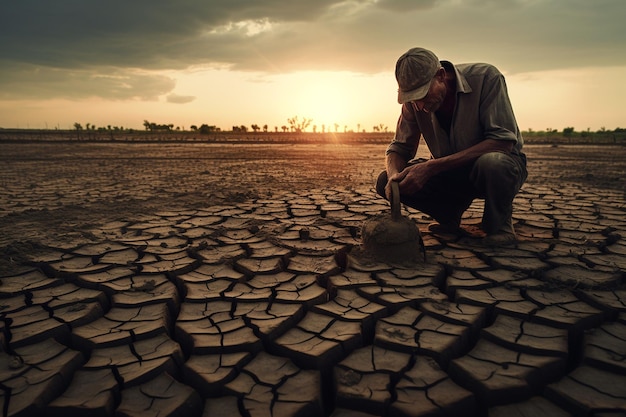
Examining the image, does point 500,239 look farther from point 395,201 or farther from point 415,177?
point 395,201

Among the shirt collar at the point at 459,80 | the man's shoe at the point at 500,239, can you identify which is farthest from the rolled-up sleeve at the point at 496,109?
the man's shoe at the point at 500,239

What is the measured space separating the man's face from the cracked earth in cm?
91

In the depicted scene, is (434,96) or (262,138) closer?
(434,96)

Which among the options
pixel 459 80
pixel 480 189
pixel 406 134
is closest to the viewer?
pixel 459 80

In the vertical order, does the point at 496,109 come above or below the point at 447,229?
above

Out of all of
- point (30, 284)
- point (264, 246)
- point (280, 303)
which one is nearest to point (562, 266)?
point (280, 303)

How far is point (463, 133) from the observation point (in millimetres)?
2375

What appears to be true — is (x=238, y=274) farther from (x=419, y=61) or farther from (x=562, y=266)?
(x=562, y=266)

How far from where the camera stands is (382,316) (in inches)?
65.9

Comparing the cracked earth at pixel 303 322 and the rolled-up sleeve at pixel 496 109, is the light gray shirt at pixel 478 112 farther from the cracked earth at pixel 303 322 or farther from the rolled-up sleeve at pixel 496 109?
the cracked earth at pixel 303 322

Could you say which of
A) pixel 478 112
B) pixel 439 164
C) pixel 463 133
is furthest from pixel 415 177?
pixel 478 112

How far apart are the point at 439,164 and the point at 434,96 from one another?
42 centimetres

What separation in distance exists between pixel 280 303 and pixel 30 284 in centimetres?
141

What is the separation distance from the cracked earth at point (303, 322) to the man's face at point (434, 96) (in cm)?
91
